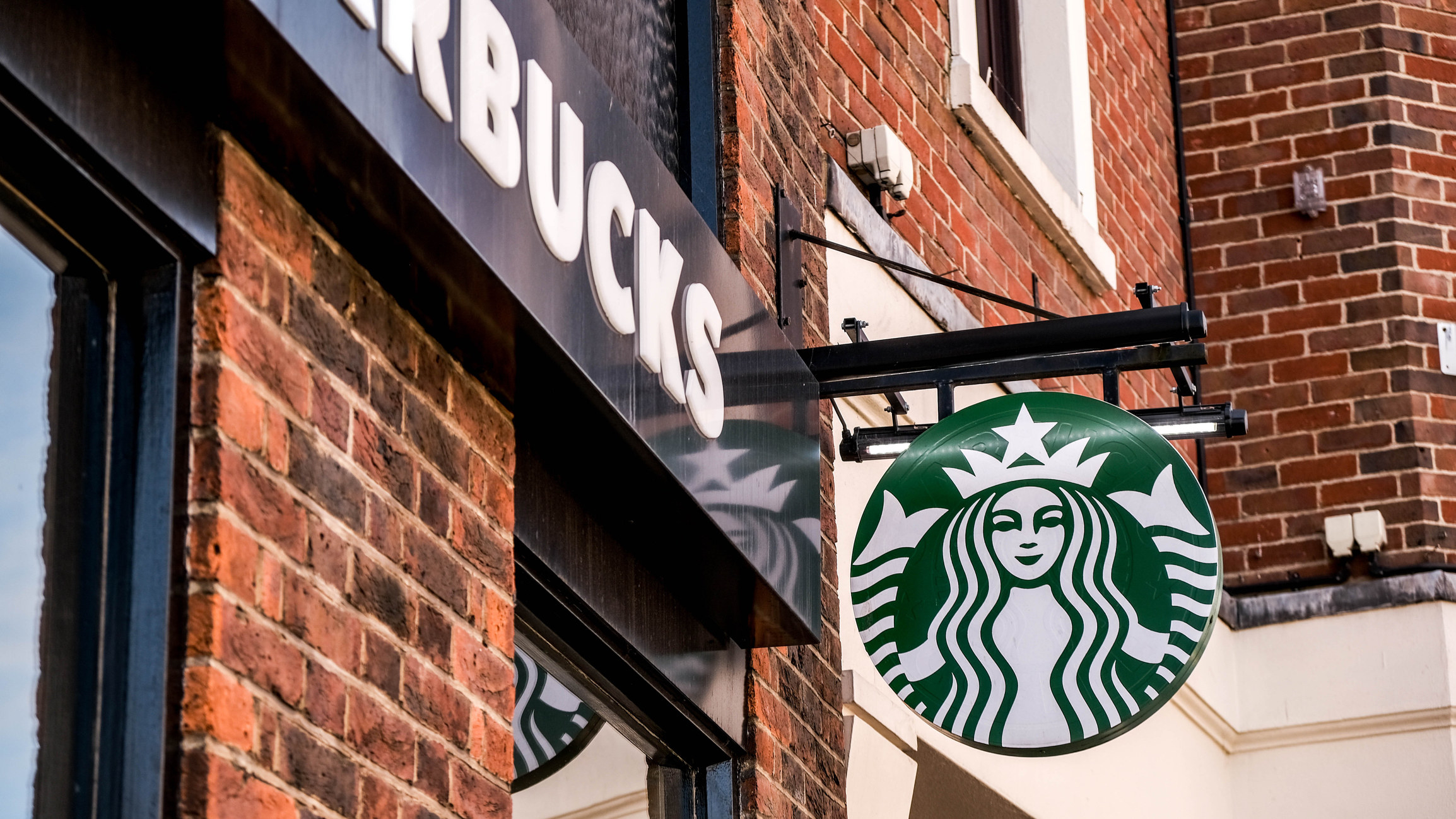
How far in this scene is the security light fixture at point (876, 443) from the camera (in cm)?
450

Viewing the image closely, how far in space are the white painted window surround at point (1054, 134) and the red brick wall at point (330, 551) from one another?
3659mm

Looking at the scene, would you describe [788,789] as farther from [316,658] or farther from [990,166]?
[990,166]

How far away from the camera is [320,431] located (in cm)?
246

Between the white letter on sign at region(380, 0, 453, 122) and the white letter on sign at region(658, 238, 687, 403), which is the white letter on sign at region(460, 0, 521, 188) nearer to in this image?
the white letter on sign at region(380, 0, 453, 122)

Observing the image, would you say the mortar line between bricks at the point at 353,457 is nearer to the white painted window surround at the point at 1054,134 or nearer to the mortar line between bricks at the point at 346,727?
the mortar line between bricks at the point at 346,727

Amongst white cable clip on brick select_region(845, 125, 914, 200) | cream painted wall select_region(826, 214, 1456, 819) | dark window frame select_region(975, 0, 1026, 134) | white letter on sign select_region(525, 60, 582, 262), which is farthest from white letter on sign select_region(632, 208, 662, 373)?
dark window frame select_region(975, 0, 1026, 134)

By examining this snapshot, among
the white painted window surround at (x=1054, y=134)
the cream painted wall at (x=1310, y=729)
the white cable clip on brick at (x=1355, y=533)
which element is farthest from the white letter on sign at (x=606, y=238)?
the white cable clip on brick at (x=1355, y=533)

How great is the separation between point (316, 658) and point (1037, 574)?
203cm

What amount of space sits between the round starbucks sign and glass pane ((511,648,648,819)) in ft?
2.16

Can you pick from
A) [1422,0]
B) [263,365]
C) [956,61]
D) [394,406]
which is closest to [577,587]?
[394,406]

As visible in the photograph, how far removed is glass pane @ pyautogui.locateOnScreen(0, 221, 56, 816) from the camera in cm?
203

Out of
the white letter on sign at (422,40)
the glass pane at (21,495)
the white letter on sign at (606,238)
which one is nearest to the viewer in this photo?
the glass pane at (21,495)

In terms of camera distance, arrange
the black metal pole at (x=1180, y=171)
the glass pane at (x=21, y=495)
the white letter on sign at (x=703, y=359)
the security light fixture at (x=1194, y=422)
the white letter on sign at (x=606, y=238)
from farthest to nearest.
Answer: the black metal pole at (x=1180, y=171) → the security light fixture at (x=1194, y=422) → the white letter on sign at (x=703, y=359) → the white letter on sign at (x=606, y=238) → the glass pane at (x=21, y=495)

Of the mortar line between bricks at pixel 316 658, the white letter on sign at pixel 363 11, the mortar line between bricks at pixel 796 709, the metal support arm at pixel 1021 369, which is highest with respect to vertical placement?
the metal support arm at pixel 1021 369
